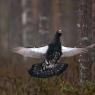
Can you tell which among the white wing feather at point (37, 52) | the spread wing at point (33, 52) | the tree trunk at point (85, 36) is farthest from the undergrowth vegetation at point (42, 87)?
the spread wing at point (33, 52)

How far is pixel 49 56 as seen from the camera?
7.03m

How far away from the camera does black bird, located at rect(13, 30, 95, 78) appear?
22.8 ft

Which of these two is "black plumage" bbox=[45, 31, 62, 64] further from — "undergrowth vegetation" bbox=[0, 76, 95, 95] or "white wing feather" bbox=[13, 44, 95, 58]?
"undergrowth vegetation" bbox=[0, 76, 95, 95]

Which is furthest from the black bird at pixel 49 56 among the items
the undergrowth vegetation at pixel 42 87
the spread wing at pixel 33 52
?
the undergrowth vegetation at pixel 42 87

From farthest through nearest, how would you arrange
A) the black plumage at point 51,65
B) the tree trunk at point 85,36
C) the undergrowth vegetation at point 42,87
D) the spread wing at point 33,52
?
the tree trunk at point 85,36 → the undergrowth vegetation at point 42,87 → the spread wing at point 33,52 → the black plumage at point 51,65

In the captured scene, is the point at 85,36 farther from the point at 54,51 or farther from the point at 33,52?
the point at 33,52

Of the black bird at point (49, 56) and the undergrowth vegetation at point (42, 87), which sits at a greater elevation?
the black bird at point (49, 56)

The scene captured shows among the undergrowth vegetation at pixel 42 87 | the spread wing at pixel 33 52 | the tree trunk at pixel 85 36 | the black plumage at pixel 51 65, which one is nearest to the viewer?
the black plumage at pixel 51 65

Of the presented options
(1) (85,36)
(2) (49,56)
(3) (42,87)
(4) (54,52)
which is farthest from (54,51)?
(1) (85,36)

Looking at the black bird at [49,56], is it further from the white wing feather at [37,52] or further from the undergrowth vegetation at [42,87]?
the undergrowth vegetation at [42,87]

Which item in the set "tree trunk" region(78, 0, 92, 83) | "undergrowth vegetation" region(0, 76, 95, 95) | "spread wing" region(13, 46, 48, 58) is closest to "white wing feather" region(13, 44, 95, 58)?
"spread wing" region(13, 46, 48, 58)

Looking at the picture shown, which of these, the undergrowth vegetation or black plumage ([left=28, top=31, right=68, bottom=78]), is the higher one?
black plumage ([left=28, top=31, right=68, bottom=78])

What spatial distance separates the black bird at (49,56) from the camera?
6.94 metres

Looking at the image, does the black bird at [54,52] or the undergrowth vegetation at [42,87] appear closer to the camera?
the black bird at [54,52]
